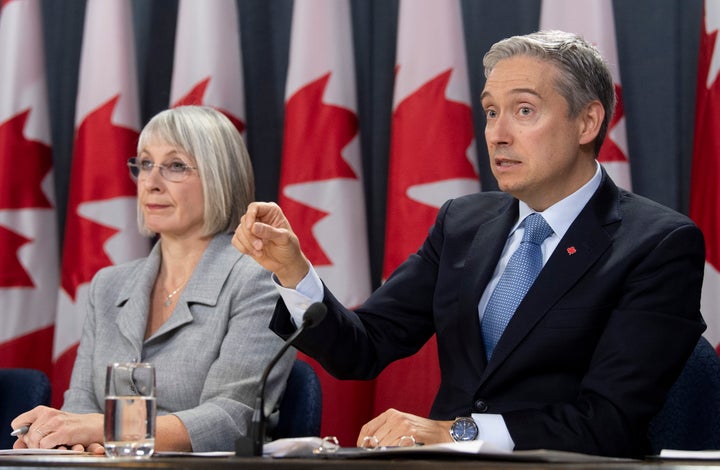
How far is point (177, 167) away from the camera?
11.1ft

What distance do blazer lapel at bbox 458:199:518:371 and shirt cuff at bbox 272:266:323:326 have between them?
394 mm

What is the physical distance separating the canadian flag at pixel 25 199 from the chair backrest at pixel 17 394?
2.26 ft

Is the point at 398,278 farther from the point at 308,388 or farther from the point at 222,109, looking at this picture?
the point at 222,109

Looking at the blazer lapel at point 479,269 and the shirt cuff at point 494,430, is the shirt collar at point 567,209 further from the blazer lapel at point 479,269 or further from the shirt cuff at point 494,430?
the shirt cuff at point 494,430

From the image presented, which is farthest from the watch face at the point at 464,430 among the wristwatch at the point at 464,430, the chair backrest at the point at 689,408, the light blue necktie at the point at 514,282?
the chair backrest at the point at 689,408

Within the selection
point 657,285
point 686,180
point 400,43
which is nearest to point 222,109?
point 400,43

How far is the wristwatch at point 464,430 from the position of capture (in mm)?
2168

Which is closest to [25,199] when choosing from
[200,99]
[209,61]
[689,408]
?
[200,99]

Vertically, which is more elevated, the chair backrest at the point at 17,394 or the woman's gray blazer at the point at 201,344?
the woman's gray blazer at the point at 201,344

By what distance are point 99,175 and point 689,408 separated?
2365 millimetres

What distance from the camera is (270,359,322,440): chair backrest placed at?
2.88 metres

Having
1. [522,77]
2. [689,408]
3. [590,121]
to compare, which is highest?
[522,77]

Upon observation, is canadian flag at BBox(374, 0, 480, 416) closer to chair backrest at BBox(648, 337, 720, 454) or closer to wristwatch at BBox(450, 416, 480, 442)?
chair backrest at BBox(648, 337, 720, 454)

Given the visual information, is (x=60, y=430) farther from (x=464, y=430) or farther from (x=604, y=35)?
(x=604, y=35)
